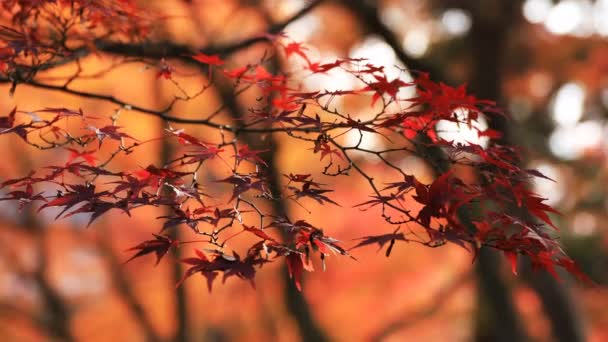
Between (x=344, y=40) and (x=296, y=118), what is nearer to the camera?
(x=296, y=118)

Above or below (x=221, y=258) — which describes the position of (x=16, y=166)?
above

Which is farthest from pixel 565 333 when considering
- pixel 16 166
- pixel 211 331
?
pixel 16 166

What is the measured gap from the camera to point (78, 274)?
771cm

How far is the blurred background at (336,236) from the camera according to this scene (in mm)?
6230

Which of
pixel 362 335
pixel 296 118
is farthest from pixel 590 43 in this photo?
pixel 296 118

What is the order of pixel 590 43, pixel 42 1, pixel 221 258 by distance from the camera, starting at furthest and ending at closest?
pixel 590 43
pixel 42 1
pixel 221 258

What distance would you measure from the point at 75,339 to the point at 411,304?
3.79 meters

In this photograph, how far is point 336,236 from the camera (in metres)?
7.10

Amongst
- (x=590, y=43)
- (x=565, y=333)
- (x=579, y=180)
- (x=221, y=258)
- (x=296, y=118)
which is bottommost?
(x=565, y=333)

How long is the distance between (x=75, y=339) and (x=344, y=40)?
444 centimetres

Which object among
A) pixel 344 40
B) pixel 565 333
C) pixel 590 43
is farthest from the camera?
pixel 344 40

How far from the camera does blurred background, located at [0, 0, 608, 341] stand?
20.4ft

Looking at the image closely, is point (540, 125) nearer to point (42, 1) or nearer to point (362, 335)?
point (362, 335)

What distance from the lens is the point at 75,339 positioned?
23.9ft
